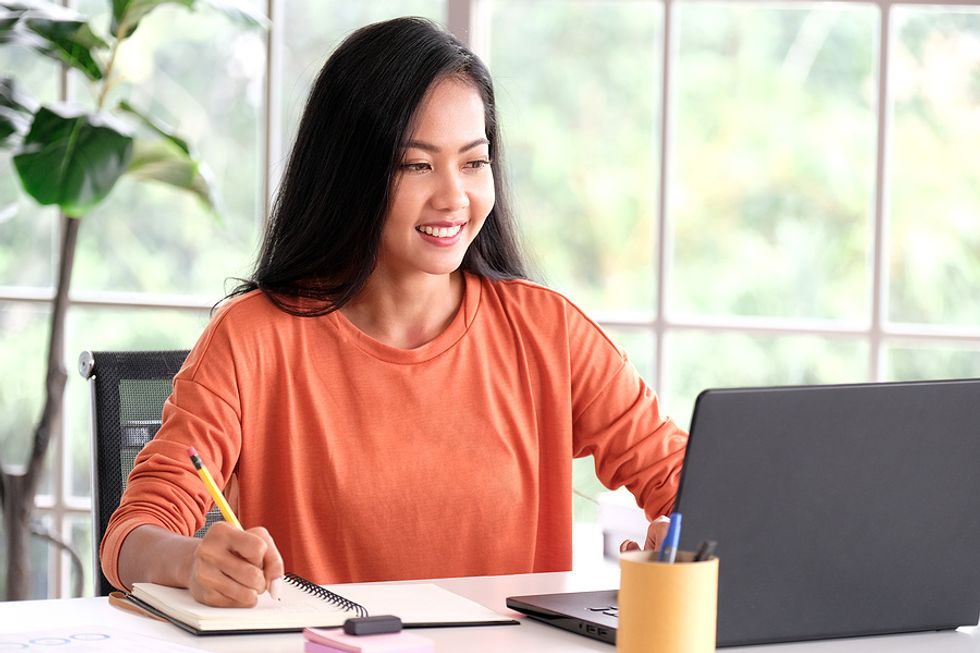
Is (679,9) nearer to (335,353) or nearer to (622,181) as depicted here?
(622,181)

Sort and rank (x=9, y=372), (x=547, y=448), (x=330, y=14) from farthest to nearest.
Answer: (x=9, y=372) < (x=330, y=14) < (x=547, y=448)

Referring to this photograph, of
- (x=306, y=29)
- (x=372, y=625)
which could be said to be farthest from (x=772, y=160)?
(x=372, y=625)

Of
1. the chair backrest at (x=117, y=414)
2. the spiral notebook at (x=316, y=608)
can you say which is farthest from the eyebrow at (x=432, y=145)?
the spiral notebook at (x=316, y=608)

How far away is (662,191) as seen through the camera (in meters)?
2.85

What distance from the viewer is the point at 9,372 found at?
128 inches

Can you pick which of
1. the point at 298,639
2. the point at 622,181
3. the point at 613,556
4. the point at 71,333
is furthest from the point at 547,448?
the point at 71,333

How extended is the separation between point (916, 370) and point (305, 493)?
1.68 meters

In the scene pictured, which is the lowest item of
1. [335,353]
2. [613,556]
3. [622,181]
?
[613,556]

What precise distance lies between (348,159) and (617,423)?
52cm

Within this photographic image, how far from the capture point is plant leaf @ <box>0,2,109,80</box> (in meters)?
2.55

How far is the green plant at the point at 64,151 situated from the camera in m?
2.51

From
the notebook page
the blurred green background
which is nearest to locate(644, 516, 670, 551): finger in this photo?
the notebook page

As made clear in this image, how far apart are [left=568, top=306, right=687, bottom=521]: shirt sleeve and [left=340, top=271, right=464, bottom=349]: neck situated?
0.65ft

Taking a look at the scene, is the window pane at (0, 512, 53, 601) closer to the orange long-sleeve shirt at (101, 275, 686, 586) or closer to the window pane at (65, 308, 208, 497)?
the window pane at (65, 308, 208, 497)
